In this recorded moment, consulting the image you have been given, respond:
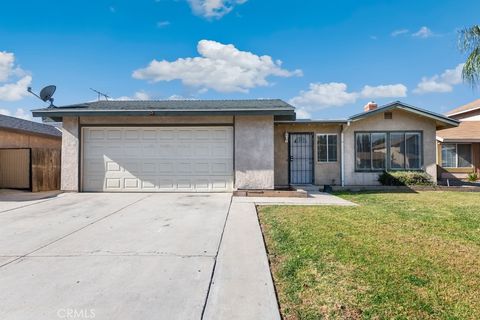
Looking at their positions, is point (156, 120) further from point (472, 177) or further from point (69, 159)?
point (472, 177)

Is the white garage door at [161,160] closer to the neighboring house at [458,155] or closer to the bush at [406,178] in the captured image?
the bush at [406,178]

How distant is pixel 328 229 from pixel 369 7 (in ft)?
35.6

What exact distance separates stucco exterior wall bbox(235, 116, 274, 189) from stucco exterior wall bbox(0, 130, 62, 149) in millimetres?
10396

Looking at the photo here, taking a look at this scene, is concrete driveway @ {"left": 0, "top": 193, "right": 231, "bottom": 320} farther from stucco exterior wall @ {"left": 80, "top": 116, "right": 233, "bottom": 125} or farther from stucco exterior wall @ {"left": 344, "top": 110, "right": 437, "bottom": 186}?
stucco exterior wall @ {"left": 344, "top": 110, "right": 437, "bottom": 186}

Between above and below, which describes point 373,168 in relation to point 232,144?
below

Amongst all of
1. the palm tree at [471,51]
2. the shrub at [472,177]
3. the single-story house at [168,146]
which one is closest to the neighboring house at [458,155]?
the shrub at [472,177]

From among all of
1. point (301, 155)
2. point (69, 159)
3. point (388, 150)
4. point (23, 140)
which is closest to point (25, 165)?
point (23, 140)

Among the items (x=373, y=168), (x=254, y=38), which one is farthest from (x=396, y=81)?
(x=254, y=38)

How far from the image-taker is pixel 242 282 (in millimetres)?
3047

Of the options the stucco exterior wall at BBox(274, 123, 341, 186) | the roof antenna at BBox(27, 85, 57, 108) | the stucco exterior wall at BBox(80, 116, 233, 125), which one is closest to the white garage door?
the stucco exterior wall at BBox(80, 116, 233, 125)

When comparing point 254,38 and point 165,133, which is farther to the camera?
point 254,38

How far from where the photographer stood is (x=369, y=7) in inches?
463

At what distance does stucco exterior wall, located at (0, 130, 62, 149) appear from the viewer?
484 inches

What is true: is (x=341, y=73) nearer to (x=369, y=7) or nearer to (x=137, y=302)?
(x=369, y=7)
